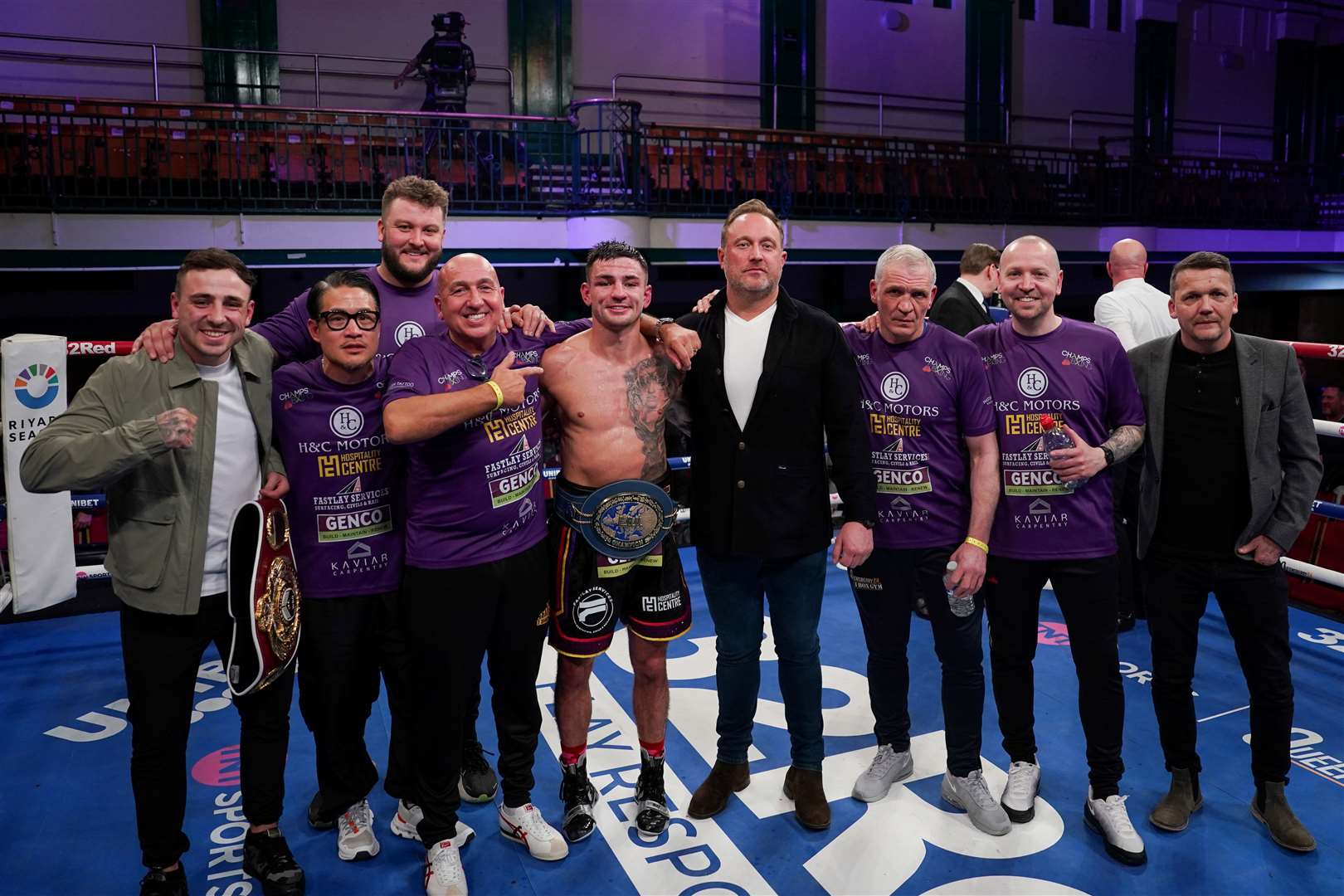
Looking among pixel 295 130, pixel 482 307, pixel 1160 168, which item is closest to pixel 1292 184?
pixel 1160 168

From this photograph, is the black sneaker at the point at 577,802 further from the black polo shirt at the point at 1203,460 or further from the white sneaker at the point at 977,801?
the black polo shirt at the point at 1203,460

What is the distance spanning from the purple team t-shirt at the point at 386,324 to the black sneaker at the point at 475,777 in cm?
123

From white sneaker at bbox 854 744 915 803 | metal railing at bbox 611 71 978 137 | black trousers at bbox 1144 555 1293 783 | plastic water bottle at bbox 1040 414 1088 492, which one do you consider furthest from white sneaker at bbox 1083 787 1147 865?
metal railing at bbox 611 71 978 137

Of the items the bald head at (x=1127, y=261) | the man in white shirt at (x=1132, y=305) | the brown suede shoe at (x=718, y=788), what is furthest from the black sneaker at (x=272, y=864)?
the bald head at (x=1127, y=261)

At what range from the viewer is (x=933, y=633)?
9.26ft

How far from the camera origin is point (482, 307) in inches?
97.4

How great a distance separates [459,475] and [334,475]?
1.08ft

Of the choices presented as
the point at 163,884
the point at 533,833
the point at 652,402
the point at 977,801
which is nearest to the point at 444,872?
the point at 533,833

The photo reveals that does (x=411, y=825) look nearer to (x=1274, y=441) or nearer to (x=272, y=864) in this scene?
(x=272, y=864)

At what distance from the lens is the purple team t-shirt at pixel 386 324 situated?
2.76 metres

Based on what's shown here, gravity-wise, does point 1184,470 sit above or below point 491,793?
above

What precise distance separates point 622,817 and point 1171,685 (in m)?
1.61

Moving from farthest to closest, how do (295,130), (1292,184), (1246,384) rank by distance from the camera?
(1292,184) < (295,130) < (1246,384)

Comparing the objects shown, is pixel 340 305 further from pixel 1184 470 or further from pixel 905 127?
pixel 905 127
